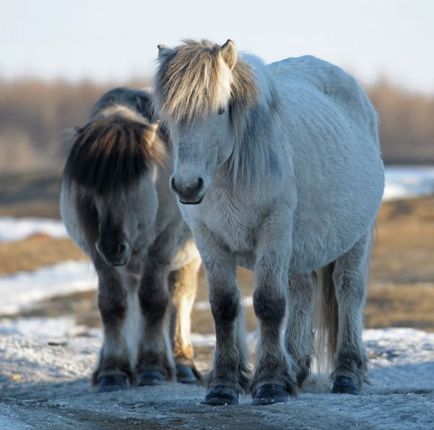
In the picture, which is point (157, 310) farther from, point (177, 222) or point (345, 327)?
point (345, 327)

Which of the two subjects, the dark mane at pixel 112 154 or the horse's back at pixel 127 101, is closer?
the dark mane at pixel 112 154

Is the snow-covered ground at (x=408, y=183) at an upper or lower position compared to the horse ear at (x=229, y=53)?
lower

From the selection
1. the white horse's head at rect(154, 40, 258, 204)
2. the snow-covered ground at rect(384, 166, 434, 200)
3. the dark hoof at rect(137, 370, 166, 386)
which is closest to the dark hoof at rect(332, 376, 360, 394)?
the dark hoof at rect(137, 370, 166, 386)

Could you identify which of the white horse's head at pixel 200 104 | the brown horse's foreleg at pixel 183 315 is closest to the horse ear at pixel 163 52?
the white horse's head at pixel 200 104

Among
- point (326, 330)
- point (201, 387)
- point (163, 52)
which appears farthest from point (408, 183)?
point (163, 52)

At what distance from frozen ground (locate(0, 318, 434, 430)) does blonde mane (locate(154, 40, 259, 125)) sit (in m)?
1.70

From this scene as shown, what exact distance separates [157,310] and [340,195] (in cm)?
233

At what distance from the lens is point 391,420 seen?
222 inches

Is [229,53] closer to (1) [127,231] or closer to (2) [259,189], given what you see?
(2) [259,189]

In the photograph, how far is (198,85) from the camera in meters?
6.30

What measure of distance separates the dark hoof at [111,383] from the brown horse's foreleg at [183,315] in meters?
1.05

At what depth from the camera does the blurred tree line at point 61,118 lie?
61375 millimetres

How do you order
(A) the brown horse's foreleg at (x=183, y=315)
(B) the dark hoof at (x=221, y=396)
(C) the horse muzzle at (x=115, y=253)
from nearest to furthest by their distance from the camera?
(B) the dark hoof at (x=221, y=396) → (C) the horse muzzle at (x=115, y=253) → (A) the brown horse's foreleg at (x=183, y=315)

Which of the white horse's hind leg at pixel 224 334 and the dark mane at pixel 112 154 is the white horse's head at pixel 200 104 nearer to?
the white horse's hind leg at pixel 224 334
